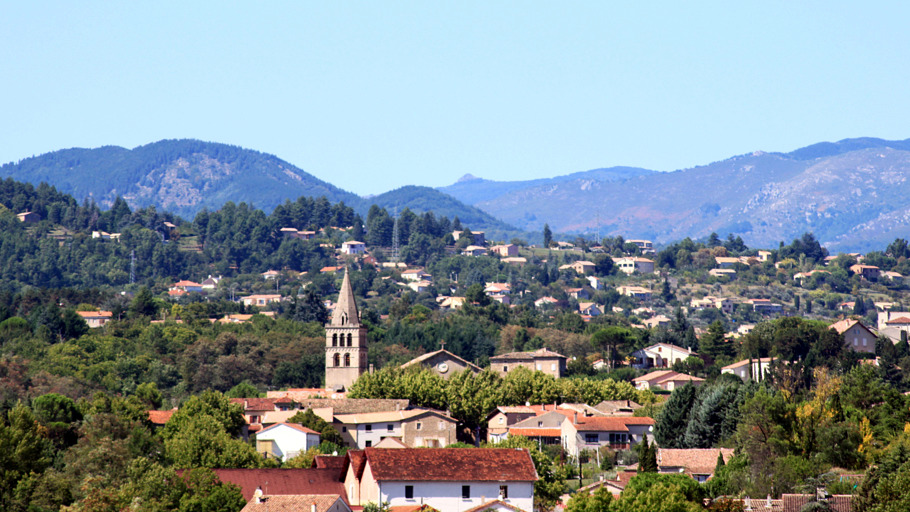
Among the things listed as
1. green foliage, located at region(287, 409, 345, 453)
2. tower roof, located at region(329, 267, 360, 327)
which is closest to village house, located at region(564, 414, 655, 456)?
green foliage, located at region(287, 409, 345, 453)

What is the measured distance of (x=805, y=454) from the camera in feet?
183

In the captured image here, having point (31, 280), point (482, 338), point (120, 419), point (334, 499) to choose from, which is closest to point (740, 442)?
point (334, 499)

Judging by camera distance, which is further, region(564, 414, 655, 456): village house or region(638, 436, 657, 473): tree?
region(564, 414, 655, 456): village house

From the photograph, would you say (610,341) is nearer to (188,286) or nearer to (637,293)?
(637,293)

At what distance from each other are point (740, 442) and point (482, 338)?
194 feet

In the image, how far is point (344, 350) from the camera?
Answer: 9019cm

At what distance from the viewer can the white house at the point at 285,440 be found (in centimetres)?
6475

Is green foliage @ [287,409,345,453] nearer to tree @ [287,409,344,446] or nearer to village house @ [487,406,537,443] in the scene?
tree @ [287,409,344,446]

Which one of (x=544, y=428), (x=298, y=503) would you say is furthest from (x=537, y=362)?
(x=298, y=503)

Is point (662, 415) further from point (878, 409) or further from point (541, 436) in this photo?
point (878, 409)

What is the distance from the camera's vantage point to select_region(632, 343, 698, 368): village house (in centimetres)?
11381

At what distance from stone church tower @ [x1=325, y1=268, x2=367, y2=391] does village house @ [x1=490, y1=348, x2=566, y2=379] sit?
13550 millimetres

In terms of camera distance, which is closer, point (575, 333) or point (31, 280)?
point (575, 333)

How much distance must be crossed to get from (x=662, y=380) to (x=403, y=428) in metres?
34.2
